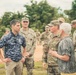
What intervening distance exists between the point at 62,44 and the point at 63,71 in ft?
1.87

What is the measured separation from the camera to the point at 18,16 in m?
57.1

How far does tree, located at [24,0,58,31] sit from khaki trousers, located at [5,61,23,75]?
4362cm

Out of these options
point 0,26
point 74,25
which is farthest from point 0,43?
point 0,26

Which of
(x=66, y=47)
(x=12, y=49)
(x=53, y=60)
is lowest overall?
(x=53, y=60)

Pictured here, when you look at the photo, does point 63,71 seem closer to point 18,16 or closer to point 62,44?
point 62,44

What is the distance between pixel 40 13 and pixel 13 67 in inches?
1894

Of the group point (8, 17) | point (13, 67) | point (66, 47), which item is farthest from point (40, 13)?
point (66, 47)

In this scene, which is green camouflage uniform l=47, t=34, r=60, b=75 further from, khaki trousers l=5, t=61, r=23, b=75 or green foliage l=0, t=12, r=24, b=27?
green foliage l=0, t=12, r=24, b=27

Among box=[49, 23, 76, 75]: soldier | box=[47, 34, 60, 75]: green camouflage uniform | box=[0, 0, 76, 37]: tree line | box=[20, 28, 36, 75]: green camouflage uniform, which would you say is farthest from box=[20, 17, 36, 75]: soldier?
box=[0, 0, 76, 37]: tree line

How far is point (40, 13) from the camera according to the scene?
5931 cm

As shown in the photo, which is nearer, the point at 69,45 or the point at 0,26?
the point at 69,45

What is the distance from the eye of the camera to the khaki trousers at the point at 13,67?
11.3 m

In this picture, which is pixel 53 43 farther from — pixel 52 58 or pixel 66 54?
pixel 66 54

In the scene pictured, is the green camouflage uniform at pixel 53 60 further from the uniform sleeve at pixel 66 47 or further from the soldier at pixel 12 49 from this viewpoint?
the uniform sleeve at pixel 66 47
